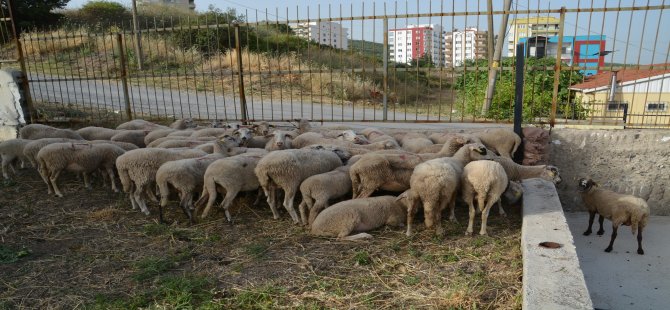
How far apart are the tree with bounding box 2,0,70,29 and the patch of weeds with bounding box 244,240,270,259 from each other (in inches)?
1158

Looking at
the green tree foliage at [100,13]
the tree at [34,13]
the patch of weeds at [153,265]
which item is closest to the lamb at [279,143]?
the patch of weeds at [153,265]

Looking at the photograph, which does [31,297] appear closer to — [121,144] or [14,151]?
[121,144]

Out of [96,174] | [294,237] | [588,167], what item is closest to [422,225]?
[294,237]

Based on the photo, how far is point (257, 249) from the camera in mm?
5156

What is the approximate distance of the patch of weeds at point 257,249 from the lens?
16.5 feet

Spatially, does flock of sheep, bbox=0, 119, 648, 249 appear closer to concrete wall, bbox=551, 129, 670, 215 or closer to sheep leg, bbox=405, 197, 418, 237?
sheep leg, bbox=405, 197, 418, 237

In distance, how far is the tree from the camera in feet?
95.1

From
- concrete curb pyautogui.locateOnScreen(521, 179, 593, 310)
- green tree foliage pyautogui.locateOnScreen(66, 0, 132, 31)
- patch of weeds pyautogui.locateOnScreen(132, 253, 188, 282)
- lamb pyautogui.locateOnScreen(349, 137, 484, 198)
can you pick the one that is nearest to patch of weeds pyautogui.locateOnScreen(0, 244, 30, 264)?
patch of weeds pyautogui.locateOnScreen(132, 253, 188, 282)

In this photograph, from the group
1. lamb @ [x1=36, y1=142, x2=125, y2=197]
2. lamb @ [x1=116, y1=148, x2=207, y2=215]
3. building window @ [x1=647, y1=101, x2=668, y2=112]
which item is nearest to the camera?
lamb @ [x1=116, y1=148, x2=207, y2=215]

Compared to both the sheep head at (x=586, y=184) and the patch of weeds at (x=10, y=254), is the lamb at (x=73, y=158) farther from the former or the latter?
the sheep head at (x=586, y=184)

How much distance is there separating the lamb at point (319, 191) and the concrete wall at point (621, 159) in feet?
14.5

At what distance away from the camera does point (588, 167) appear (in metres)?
8.32

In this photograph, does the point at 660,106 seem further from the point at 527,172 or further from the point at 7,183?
the point at 7,183

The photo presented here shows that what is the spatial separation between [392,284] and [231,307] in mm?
1444
